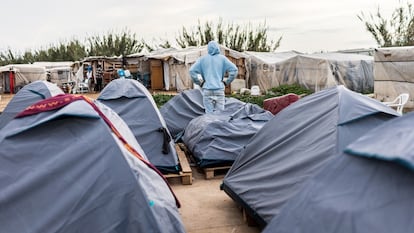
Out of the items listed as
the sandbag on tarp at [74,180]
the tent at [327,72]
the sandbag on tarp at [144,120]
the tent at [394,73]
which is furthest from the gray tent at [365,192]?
the tent at [327,72]

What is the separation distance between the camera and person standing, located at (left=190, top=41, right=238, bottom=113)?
7.86 m

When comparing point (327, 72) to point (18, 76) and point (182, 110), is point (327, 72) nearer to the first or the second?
point (182, 110)

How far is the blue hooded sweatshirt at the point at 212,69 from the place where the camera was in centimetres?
786

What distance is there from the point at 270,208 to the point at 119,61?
23.6 metres

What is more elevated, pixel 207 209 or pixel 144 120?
pixel 144 120

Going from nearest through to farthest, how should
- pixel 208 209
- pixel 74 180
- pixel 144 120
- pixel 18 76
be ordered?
pixel 74 180 < pixel 208 209 < pixel 144 120 < pixel 18 76

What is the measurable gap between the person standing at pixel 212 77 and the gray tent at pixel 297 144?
11.9 ft

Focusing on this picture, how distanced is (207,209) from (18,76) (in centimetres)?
2539

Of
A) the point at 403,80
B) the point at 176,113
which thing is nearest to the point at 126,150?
the point at 176,113

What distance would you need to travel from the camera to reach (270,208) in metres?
3.50

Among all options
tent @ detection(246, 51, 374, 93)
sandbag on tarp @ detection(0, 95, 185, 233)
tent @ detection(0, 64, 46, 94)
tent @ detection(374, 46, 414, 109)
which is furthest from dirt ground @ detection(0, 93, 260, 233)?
tent @ detection(0, 64, 46, 94)

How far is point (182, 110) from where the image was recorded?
818cm

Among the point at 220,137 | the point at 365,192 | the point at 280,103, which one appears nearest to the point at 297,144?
the point at 365,192

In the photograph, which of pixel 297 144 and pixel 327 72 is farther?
pixel 327 72
